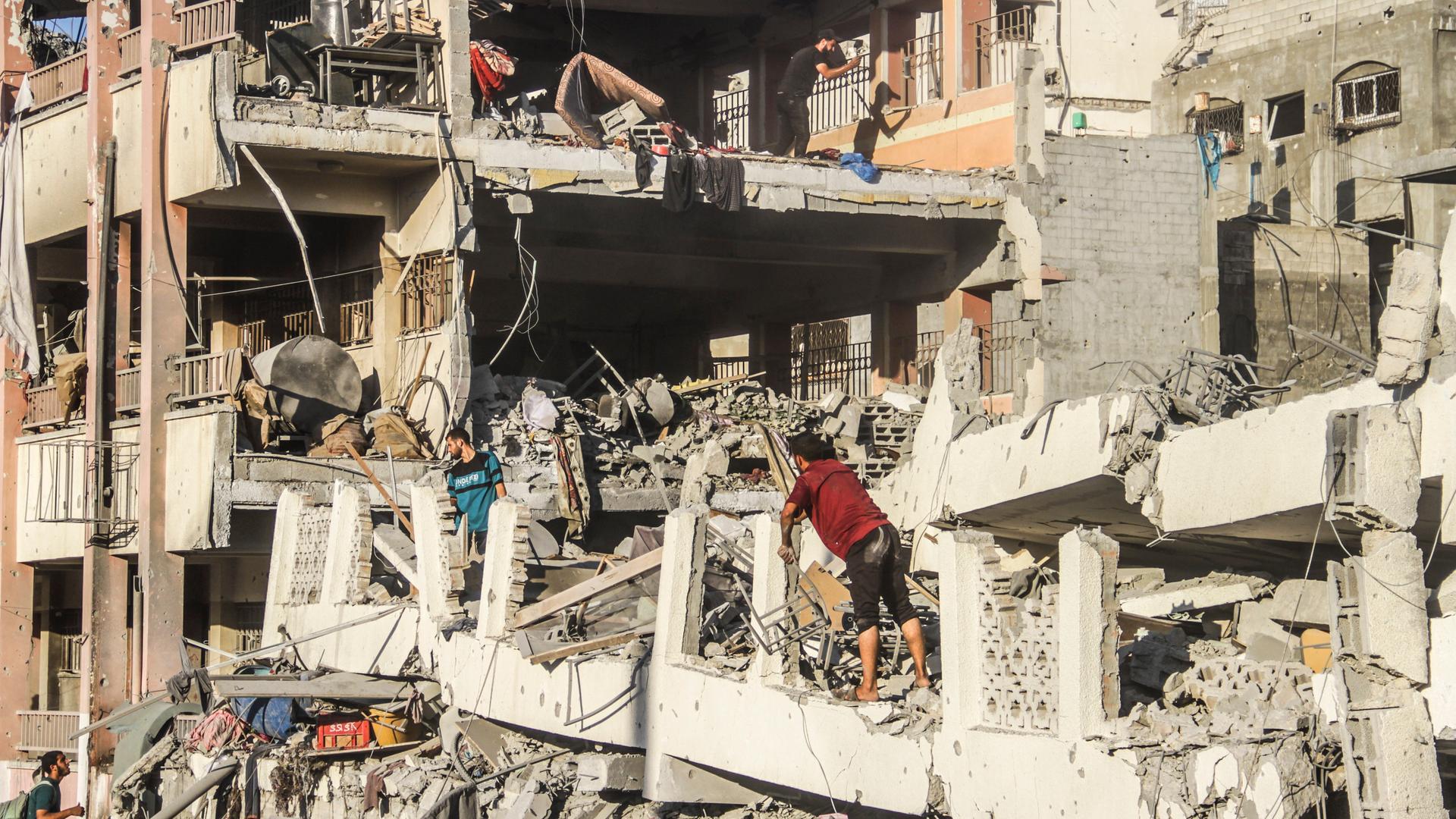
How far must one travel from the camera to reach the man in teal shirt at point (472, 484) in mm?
14781

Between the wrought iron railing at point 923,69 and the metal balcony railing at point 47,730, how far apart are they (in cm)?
1259

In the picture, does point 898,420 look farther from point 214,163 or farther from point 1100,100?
point 1100,100

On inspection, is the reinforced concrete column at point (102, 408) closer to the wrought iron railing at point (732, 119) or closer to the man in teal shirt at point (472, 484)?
the man in teal shirt at point (472, 484)

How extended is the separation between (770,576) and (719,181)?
427 inches

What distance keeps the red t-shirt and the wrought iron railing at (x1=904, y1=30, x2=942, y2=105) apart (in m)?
14.4

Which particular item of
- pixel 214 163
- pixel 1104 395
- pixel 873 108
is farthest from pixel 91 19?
pixel 1104 395

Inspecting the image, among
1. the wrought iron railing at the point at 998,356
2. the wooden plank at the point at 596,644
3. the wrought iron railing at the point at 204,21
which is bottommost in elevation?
the wooden plank at the point at 596,644

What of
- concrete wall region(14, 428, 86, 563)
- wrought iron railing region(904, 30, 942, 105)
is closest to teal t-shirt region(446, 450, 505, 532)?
concrete wall region(14, 428, 86, 563)

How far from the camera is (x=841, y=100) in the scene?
1007 inches

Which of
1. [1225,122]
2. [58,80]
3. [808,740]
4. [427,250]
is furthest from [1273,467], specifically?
[1225,122]

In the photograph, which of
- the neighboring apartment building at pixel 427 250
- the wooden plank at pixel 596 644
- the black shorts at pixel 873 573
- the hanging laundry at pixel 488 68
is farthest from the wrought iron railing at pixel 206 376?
the black shorts at pixel 873 573

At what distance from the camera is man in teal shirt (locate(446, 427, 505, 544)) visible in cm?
1478

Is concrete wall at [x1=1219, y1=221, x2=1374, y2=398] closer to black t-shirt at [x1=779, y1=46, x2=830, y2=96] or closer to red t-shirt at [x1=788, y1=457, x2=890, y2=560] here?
black t-shirt at [x1=779, y1=46, x2=830, y2=96]

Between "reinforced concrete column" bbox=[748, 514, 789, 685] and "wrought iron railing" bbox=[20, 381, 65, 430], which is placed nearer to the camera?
"reinforced concrete column" bbox=[748, 514, 789, 685]
